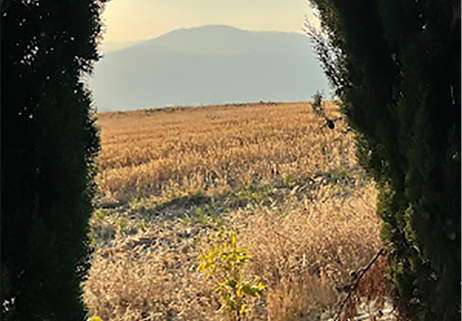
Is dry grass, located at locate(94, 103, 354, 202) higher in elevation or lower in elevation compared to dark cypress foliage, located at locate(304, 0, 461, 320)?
lower

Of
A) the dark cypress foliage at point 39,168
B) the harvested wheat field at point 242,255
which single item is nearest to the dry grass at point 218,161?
the harvested wheat field at point 242,255

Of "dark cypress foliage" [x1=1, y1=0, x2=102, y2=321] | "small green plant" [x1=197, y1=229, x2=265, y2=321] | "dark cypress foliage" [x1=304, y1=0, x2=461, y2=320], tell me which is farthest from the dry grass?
"dark cypress foliage" [x1=1, y1=0, x2=102, y2=321]

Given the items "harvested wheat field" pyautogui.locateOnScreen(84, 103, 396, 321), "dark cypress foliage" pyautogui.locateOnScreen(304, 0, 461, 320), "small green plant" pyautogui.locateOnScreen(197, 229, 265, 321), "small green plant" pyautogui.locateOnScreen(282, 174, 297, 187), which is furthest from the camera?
"small green plant" pyautogui.locateOnScreen(282, 174, 297, 187)

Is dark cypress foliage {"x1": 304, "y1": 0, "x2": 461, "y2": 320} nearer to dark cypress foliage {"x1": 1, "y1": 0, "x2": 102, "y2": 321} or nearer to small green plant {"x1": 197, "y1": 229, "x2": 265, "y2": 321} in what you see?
small green plant {"x1": 197, "y1": 229, "x2": 265, "y2": 321}

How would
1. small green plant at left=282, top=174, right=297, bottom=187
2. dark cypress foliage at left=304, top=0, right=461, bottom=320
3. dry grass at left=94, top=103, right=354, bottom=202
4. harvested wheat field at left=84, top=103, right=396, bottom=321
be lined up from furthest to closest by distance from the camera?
dry grass at left=94, top=103, right=354, bottom=202 < small green plant at left=282, top=174, right=297, bottom=187 < harvested wheat field at left=84, top=103, right=396, bottom=321 < dark cypress foliage at left=304, top=0, right=461, bottom=320

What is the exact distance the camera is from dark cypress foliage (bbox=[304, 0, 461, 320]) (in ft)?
9.04

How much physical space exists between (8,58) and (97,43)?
2.00 feet

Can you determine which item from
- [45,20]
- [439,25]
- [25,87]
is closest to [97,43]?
[45,20]

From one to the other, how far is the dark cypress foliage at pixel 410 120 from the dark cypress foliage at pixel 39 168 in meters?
1.74

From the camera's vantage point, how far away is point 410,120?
297 centimetres

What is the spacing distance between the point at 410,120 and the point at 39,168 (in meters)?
1.99

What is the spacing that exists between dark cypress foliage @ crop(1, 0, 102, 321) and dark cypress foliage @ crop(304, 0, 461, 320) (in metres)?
1.74

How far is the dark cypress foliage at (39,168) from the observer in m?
2.85

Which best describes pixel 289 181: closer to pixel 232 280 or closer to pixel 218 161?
pixel 218 161
